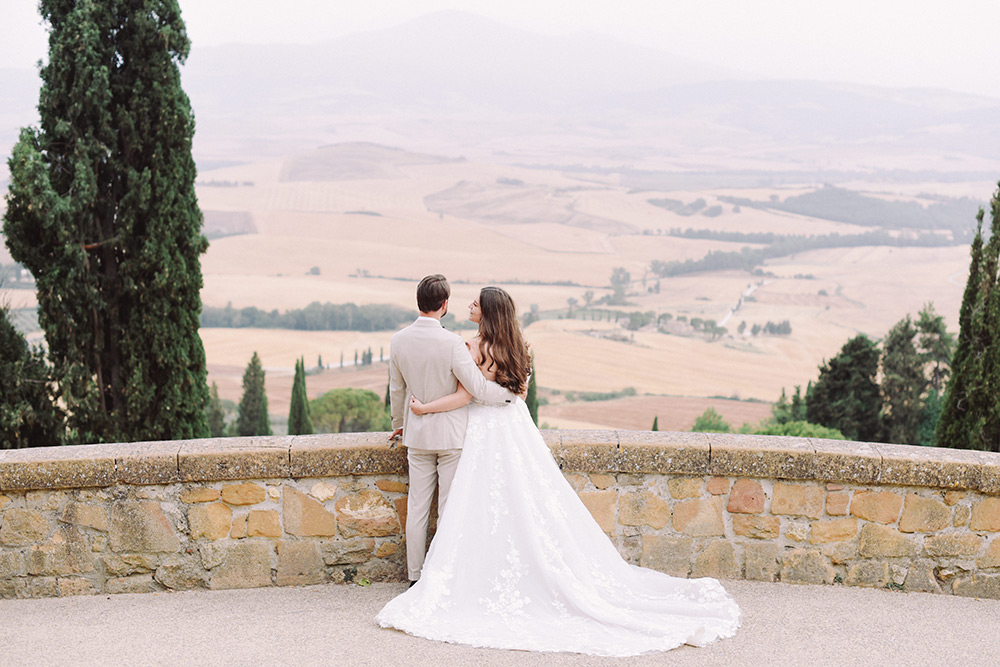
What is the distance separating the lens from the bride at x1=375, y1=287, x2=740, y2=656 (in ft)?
11.9

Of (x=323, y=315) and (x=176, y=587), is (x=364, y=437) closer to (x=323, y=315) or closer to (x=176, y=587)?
(x=176, y=587)

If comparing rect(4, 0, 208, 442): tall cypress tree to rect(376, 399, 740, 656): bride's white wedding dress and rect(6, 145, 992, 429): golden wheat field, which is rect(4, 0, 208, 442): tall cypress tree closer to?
rect(376, 399, 740, 656): bride's white wedding dress

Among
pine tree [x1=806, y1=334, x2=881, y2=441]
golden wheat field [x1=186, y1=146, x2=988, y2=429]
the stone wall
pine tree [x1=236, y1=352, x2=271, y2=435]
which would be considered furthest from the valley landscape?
the stone wall

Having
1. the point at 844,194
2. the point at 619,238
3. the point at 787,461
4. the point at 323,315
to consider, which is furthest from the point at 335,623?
the point at 844,194

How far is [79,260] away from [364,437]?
273 inches

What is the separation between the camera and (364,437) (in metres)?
4.35

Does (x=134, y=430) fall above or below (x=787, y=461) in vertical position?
below

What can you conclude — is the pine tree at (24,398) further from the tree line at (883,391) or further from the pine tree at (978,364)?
the tree line at (883,391)

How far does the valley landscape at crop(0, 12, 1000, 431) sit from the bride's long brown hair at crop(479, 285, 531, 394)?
2417 inches

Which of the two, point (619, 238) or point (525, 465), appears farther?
point (619, 238)

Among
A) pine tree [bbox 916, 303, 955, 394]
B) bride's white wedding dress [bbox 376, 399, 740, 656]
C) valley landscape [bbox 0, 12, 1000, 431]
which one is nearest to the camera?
bride's white wedding dress [bbox 376, 399, 740, 656]

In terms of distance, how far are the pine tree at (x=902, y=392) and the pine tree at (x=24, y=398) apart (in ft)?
95.3

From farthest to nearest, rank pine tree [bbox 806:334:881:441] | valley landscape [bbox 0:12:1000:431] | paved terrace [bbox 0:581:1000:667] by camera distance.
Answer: valley landscape [bbox 0:12:1000:431] → pine tree [bbox 806:334:881:441] → paved terrace [bbox 0:581:1000:667]

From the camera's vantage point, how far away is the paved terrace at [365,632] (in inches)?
137
